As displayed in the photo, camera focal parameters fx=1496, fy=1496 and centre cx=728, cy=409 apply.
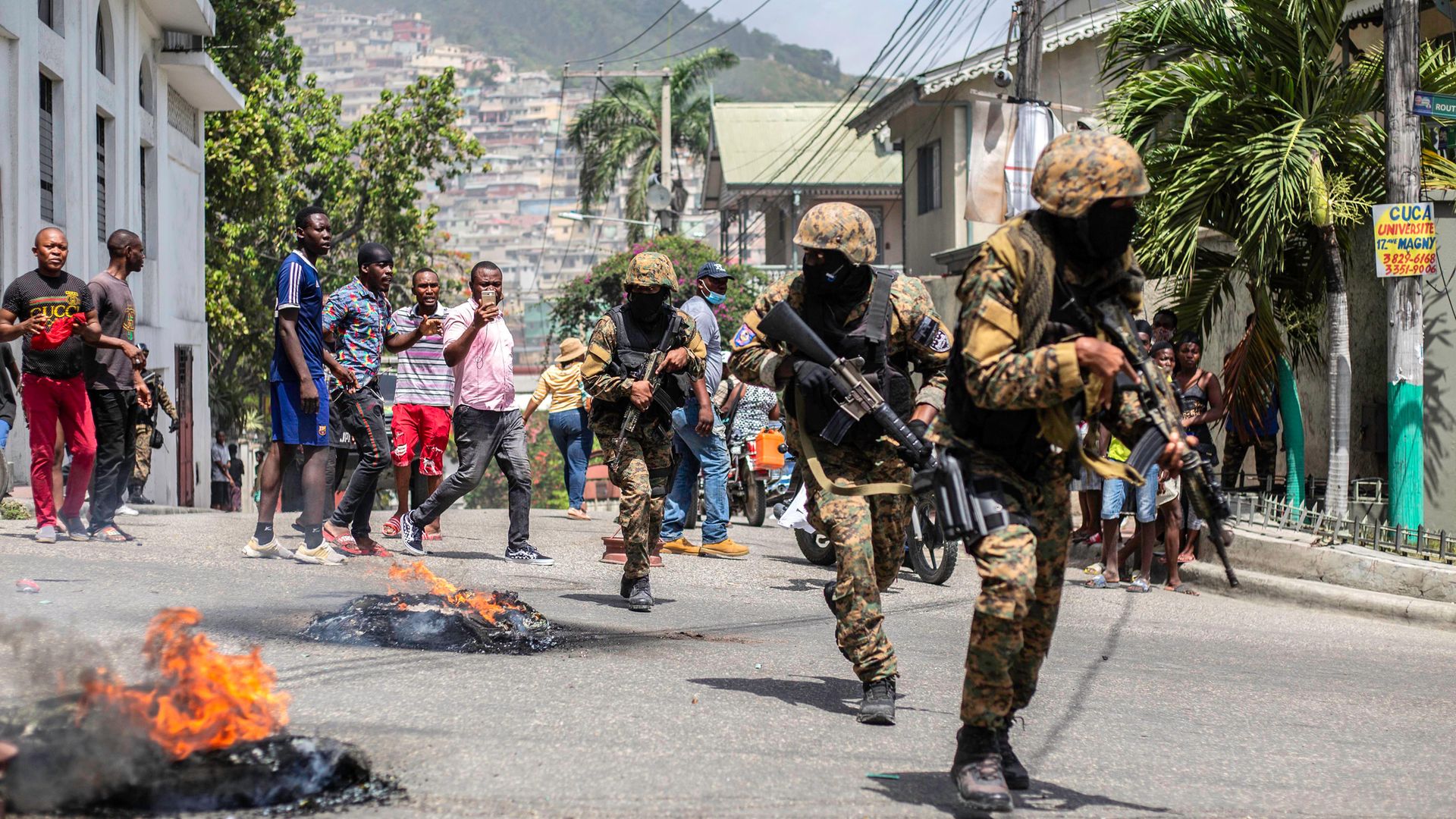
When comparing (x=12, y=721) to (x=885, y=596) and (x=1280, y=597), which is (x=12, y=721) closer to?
(x=885, y=596)

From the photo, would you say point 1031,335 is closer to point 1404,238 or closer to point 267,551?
point 267,551

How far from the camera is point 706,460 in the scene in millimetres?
11164

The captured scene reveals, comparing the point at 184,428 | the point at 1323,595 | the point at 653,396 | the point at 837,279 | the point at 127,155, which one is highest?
the point at 127,155

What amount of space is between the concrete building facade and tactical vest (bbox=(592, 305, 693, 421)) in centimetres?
879

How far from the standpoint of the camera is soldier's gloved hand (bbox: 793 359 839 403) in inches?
219

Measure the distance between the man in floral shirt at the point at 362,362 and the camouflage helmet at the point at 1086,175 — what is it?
5.94 m

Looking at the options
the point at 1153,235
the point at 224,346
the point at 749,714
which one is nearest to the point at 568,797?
the point at 749,714

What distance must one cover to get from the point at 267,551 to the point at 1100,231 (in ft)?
22.0

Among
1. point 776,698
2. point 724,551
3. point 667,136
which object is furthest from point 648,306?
point 667,136

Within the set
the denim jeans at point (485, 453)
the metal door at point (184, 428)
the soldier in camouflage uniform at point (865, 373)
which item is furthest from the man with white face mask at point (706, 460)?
the metal door at point (184, 428)

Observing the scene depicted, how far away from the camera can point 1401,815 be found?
14.7 ft

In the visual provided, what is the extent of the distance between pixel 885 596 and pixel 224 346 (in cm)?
2875

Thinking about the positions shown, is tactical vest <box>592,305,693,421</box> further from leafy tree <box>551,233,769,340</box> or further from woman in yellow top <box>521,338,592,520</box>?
leafy tree <box>551,233,769,340</box>

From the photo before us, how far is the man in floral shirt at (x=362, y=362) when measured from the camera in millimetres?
9445
